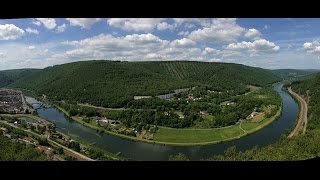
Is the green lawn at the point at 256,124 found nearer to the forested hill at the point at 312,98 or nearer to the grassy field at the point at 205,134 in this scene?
the grassy field at the point at 205,134

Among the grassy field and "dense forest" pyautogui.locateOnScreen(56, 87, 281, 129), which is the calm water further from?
"dense forest" pyautogui.locateOnScreen(56, 87, 281, 129)

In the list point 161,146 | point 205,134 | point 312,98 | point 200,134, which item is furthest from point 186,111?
point 161,146

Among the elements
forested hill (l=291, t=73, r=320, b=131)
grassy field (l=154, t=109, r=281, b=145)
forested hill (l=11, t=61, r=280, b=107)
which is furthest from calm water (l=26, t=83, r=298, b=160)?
forested hill (l=11, t=61, r=280, b=107)

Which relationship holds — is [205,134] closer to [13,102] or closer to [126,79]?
[13,102]

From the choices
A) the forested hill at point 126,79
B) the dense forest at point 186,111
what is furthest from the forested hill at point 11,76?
the dense forest at point 186,111
